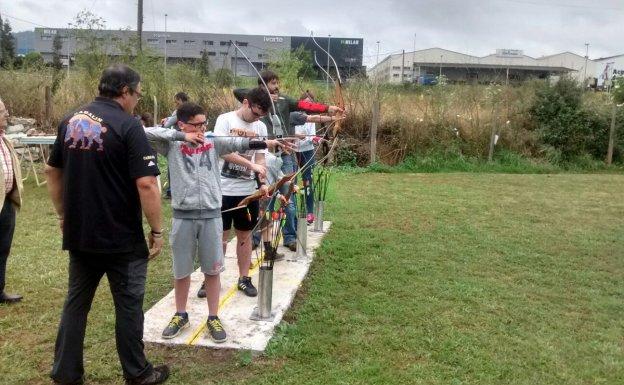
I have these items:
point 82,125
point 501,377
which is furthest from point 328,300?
point 82,125

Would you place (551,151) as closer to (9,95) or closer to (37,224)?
(37,224)

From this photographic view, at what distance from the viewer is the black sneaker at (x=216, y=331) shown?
133 inches

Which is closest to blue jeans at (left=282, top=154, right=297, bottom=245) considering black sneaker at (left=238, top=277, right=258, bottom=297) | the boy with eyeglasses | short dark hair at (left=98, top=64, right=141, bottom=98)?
black sneaker at (left=238, top=277, right=258, bottom=297)

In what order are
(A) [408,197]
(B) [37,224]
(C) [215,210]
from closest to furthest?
(C) [215,210] → (B) [37,224] → (A) [408,197]

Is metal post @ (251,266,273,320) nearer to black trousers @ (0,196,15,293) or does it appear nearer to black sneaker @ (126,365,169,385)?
black sneaker @ (126,365,169,385)

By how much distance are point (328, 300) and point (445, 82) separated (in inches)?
536

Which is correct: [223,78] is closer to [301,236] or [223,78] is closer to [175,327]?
[301,236]

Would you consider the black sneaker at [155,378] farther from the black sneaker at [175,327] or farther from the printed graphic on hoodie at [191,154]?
the printed graphic on hoodie at [191,154]

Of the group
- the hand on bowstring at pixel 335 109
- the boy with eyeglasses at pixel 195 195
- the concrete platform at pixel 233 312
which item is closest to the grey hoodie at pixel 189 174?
the boy with eyeglasses at pixel 195 195

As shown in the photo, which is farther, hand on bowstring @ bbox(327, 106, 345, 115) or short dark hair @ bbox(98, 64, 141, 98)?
hand on bowstring @ bbox(327, 106, 345, 115)

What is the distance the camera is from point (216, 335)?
11.1ft

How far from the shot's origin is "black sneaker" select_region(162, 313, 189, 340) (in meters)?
3.40

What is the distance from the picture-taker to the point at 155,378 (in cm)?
290

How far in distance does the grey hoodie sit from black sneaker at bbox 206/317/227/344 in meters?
0.68
